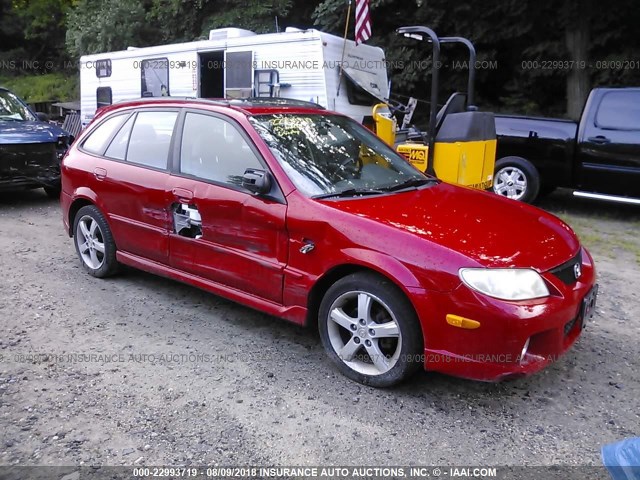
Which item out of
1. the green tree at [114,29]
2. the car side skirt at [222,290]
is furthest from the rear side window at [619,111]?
the green tree at [114,29]

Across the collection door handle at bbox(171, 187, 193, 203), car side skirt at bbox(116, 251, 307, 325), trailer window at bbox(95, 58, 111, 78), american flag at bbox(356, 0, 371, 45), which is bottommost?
car side skirt at bbox(116, 251, 307, 325)

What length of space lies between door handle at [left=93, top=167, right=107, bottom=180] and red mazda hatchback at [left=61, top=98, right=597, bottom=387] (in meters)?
0.02

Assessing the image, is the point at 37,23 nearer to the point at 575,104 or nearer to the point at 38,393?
the point at 575,104

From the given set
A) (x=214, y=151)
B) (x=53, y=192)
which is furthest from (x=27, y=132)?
(x=214, y=151)

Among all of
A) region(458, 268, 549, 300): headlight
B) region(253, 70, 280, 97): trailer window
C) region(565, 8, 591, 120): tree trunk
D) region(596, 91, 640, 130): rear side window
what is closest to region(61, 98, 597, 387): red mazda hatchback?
region(458, 268, 549, 300): headlight

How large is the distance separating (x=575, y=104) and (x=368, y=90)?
4830 mm

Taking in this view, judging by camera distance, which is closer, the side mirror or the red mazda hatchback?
the red mazda hatchback

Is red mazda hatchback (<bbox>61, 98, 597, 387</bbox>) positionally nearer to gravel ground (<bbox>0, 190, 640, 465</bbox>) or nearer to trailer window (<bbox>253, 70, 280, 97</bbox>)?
gravel ground (<bbox>0, 190, 640, 465</bbox>)

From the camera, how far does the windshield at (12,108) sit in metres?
9.03

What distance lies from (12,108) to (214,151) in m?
6.74

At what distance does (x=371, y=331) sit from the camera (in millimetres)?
3330

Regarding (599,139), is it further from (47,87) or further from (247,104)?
(47,87)

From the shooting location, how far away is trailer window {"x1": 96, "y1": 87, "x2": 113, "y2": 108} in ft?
40.5

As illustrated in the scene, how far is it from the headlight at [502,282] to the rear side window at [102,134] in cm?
347
